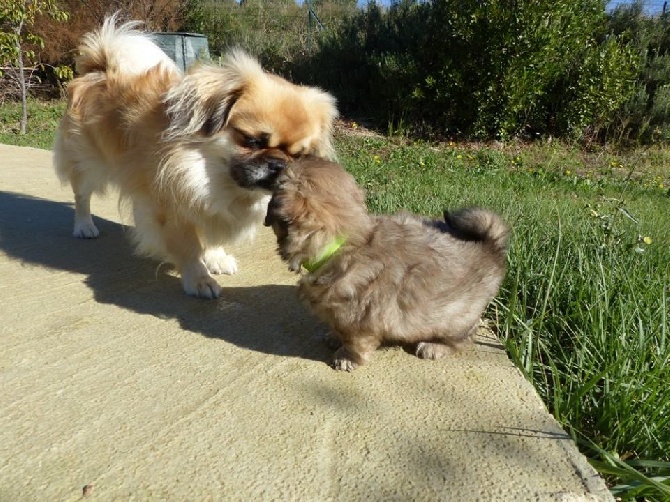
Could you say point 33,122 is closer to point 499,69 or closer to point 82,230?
point 82,230

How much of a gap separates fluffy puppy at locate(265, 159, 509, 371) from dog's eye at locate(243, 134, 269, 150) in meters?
0.60

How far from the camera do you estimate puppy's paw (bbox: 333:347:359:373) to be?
2.31 metres

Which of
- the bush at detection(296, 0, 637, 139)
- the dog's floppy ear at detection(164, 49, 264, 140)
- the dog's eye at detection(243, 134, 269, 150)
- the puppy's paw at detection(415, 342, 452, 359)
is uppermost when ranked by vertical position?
the bush at detection(296, 0, 637, 139)

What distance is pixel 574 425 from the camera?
2129mm

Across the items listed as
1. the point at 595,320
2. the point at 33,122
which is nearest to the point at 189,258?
the point at 595,320

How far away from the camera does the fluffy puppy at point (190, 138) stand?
2.94 metres

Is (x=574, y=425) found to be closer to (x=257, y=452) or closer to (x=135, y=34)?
(x=257, y=452)

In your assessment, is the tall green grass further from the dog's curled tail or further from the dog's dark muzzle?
the dog's dark muzzle

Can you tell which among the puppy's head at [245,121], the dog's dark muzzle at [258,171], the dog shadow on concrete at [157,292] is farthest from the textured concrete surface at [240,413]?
the puppy's head at [245,121]

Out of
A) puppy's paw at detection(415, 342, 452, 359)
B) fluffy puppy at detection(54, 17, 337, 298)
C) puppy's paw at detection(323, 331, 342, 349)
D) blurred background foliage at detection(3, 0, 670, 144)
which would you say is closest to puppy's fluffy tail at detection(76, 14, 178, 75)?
fluffy puppy at detection(54, 17, 337, 298)

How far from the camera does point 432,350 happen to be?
241 centimetres

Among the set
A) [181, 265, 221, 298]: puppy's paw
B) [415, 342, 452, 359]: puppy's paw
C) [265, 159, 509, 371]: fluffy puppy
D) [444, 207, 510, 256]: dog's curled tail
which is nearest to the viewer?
[265, 159, 509, 371]: fluffy puppy

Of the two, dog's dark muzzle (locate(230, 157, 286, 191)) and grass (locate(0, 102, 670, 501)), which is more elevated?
dog's dark muzzle (locate(230, 157, 286, 191))

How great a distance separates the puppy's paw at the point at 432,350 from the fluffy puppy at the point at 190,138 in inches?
48.3
